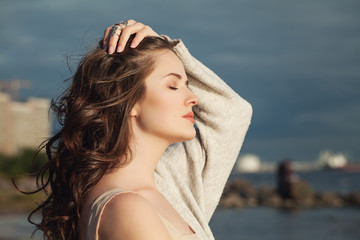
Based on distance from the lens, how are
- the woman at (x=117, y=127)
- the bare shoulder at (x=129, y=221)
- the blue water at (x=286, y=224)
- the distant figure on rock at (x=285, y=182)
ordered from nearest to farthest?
the bare shoulder at (x=129, y=221)
the woman at (x=117, y=127)
the blue water at (x=286, y=224)
the distant figure on rock at (x=285, y=182)

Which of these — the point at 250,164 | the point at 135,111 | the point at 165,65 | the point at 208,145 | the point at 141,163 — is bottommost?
the point at 250,164

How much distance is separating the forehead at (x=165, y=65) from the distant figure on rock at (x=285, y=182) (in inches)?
976

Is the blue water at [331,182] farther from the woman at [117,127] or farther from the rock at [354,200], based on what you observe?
the woman at [117,127]

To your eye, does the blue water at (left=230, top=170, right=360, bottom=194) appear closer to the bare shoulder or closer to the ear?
the ear

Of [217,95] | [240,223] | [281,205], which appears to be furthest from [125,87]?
[281,205]

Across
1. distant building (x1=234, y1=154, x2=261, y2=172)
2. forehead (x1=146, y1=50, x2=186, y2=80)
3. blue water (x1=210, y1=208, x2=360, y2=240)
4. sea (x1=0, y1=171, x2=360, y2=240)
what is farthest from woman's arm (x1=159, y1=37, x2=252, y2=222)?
distant building (x1=234, y1=154, x2=261, y2=172)

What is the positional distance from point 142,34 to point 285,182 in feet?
83.7

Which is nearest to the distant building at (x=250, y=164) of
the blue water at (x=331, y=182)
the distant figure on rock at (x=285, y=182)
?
the blue water at (x=331, y=182)

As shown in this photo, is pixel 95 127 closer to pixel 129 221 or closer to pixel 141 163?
pixel 141 163

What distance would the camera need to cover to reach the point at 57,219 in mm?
1378

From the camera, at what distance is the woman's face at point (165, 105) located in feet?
4.53

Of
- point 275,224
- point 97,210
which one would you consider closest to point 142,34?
point 97,210

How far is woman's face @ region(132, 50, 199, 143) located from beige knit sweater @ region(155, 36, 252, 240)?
0.30m

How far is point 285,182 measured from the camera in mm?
26125
